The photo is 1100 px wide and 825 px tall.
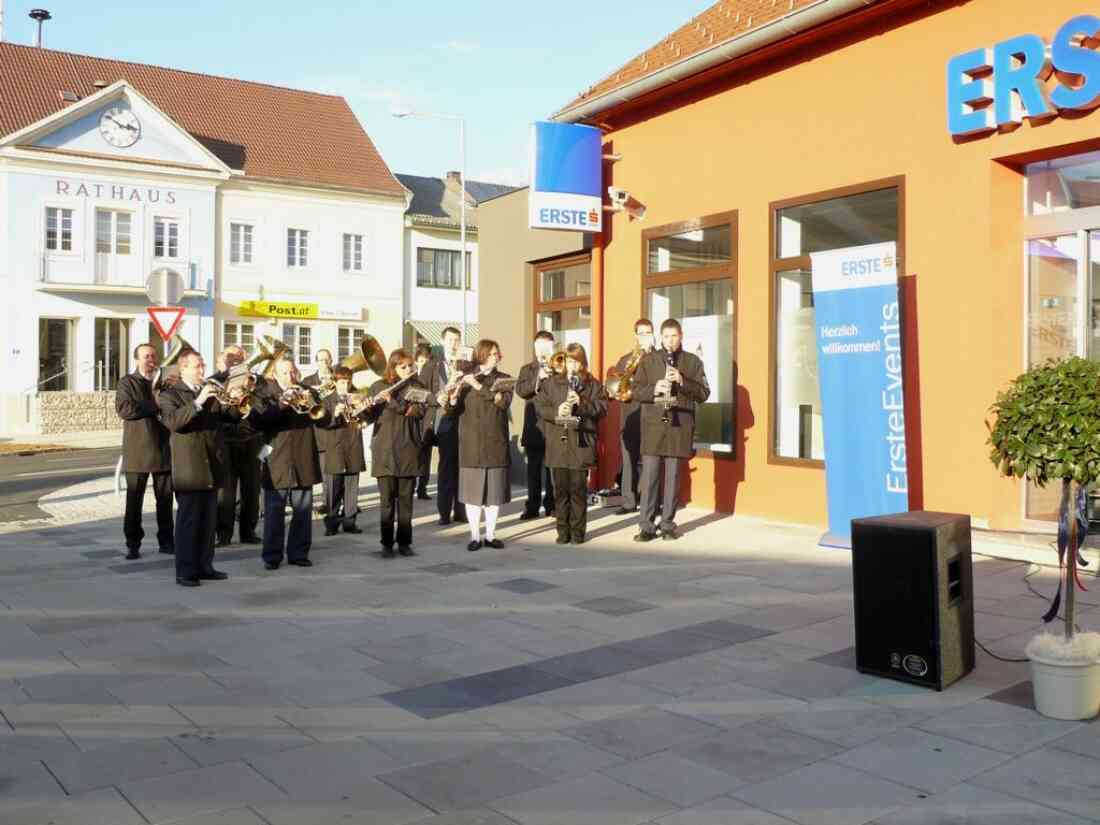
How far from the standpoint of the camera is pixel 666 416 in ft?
33.1

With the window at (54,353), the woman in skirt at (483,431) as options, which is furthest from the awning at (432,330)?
the woman in skirt at (483,431)

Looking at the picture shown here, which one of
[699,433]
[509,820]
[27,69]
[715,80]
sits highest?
[27,69]

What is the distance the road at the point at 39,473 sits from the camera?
14320 mm

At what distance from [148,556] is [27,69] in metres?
30.0

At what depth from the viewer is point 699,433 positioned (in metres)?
12.5

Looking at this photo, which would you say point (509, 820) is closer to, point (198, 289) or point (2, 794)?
point (2, 794)

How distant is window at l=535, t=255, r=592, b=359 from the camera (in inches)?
574

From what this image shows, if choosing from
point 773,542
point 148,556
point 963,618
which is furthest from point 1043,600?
point 148,556

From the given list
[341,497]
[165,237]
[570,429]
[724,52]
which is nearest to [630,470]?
[570,429]

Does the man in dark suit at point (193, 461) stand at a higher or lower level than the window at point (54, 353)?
lower

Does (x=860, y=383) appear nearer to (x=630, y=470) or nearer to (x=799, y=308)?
(x=799, y=308)

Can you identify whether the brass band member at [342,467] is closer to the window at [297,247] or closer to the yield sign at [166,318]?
the yield sign at [166,318]

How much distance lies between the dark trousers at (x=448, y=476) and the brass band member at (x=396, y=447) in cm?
185

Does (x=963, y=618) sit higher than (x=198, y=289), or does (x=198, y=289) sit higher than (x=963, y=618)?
(x=198, y=289)
